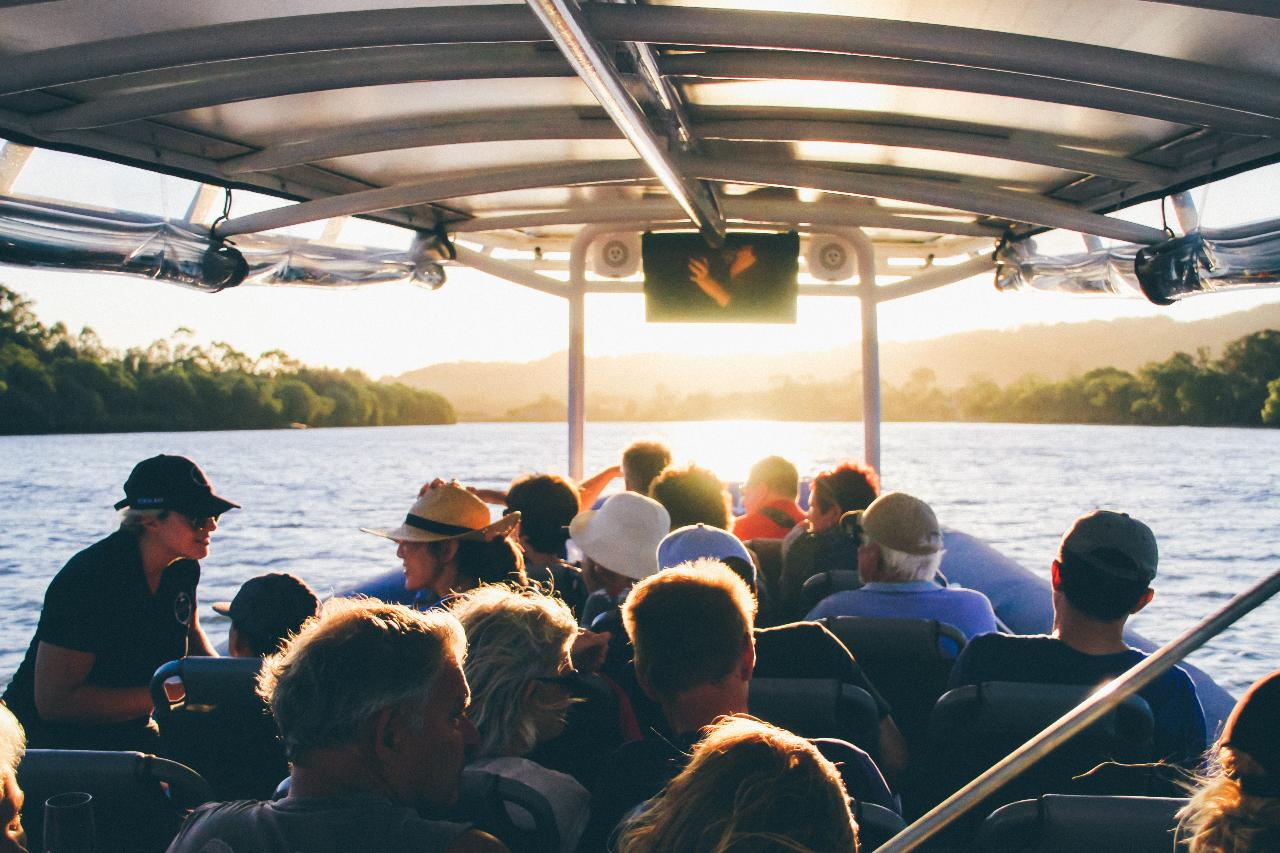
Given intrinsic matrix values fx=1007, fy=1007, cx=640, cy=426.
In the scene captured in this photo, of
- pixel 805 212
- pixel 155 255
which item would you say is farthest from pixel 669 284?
pixel 155 255

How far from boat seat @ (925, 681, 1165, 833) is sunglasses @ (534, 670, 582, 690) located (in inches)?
29.0

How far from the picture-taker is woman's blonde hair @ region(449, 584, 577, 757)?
1.71m

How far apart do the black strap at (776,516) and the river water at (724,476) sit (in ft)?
1.00

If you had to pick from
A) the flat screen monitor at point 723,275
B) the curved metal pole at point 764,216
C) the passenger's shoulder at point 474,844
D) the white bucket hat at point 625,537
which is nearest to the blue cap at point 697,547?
the white bucket hat at point 625,537

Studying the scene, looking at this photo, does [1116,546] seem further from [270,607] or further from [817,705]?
[270,607]

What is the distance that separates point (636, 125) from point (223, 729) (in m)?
2.03

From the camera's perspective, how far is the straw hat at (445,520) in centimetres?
291

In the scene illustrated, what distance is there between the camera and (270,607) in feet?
7.94

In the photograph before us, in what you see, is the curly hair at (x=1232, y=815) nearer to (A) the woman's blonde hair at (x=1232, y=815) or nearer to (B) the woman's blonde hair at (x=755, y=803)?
(A) the woman's blonde hair at (x=1232, y=815)

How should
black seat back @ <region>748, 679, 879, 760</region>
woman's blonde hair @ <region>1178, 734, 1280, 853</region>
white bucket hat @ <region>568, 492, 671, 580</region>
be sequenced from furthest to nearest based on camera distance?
white bucket hat @ <region>568, 492, 671, 580</region> < black seat back @ <region>748, 679, 879, 760</region> < woman's blonde hair @ <region>1178, 734, 1280, 853</region>

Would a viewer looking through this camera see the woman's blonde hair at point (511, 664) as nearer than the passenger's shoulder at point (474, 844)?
No

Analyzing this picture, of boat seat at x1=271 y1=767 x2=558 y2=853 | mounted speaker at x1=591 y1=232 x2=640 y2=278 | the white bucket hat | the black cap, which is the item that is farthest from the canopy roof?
boat seat at x1=271 y1=767 x2=558 y2=853

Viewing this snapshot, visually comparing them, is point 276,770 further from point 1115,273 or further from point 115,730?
point 1115,273

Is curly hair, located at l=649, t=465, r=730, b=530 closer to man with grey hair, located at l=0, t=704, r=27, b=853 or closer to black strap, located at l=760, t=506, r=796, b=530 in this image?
black strap, located at l=760, t=506, r=796, b=530
